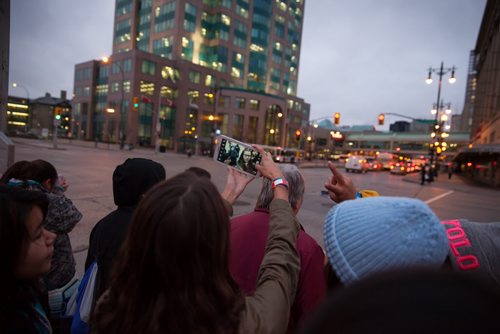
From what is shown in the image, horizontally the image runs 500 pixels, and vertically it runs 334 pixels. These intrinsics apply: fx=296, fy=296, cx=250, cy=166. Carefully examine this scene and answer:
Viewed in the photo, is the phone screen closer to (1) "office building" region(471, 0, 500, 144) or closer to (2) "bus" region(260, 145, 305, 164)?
(1) "office building" region(471, 0, 500, 144)

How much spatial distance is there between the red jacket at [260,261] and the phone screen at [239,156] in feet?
1.74

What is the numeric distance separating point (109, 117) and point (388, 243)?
70.5 metres

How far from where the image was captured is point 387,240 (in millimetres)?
999

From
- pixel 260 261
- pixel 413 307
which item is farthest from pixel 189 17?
pixel 413 307

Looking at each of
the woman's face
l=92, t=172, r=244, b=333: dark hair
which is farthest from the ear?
l=92, t=172, r=244, b=333: dark hair

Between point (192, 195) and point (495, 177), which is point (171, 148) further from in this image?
point (192, 195)

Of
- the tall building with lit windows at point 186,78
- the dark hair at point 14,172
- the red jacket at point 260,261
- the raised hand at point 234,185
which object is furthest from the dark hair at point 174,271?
the tall building with lit windows at point 186,78

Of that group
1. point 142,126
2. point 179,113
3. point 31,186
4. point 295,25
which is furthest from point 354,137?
point 31,186

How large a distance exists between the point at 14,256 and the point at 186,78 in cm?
6612

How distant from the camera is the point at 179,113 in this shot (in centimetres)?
6381

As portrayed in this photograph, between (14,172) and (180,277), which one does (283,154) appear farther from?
(180,277)

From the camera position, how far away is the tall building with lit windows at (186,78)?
197ft

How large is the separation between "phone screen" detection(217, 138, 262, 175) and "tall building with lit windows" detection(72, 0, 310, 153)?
181 feet

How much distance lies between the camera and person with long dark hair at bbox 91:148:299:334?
109cm
